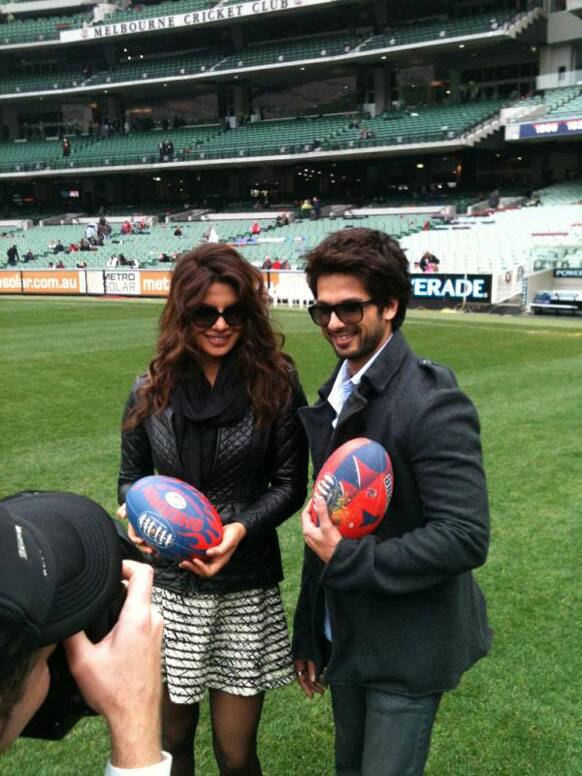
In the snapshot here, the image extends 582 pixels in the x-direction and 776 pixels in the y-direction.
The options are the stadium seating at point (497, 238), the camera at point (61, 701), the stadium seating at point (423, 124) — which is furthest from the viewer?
the stadium seating at point (423, 124)

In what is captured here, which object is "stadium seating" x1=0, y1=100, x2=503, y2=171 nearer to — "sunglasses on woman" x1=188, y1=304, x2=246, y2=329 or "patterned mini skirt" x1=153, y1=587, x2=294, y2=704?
"sunglasses on woman" x1=188, y1=304, x2=246, y2=329

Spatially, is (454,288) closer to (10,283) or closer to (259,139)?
(10,283)

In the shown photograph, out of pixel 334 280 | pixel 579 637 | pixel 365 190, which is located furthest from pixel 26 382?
pixel 365 190

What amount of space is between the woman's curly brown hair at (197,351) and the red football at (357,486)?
0.68m

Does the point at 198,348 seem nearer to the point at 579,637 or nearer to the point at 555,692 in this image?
the point at 555,692

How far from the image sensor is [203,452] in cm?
294

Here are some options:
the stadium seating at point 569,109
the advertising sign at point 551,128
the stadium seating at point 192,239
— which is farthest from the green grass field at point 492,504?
the stadium seating at point 569,109

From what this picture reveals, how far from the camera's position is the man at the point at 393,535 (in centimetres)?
225

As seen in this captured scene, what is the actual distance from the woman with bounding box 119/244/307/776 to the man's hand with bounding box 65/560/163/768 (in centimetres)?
140

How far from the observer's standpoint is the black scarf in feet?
9.66

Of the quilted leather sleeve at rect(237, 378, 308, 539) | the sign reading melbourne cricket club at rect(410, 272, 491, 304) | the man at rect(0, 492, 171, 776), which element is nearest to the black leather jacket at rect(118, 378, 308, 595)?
the quilted leather sleeve at rect(237, 378, 308, 539)

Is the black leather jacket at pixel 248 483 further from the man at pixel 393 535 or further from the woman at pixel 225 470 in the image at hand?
the man at pixel 393 535

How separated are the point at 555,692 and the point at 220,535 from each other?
2301 mm

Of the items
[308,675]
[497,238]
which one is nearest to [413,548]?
[308,675]
